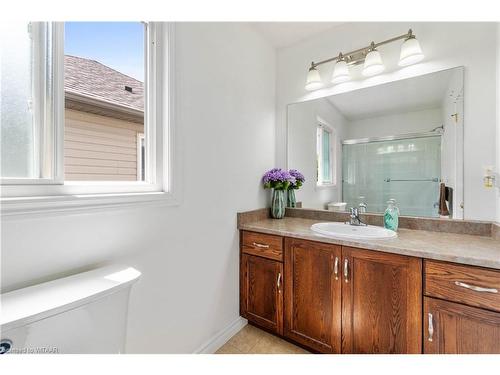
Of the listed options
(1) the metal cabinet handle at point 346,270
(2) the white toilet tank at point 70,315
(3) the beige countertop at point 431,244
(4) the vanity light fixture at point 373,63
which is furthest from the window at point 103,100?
(4) the vanity light fixture at point 373,63

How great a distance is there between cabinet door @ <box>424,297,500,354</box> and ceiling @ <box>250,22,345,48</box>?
6.72 feet

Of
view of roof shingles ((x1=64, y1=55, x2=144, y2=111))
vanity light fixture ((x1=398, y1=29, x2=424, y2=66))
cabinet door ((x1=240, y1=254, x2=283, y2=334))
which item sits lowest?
cabinet door ((x1=240, y1=254, x2=283, y2=334))

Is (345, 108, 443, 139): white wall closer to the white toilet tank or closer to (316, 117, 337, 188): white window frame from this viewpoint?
(316, 117, 337, 188): white window frame

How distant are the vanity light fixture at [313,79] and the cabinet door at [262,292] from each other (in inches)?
59.0

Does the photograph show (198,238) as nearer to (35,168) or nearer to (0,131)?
(35,168)

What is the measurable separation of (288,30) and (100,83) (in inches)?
62.5

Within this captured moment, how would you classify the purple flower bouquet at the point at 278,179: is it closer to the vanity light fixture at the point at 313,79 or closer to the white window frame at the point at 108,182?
the vanity light fixture at the point at 313,79

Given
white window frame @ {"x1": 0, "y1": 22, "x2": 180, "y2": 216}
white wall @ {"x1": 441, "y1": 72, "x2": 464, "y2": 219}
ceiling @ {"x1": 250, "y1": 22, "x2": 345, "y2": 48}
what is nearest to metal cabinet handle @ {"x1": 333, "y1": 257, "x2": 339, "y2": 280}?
white wall @ {"x1": 441, "y1": 72, "x2": 464, "y2": 219}

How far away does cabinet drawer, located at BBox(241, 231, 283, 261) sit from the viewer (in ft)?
5.13

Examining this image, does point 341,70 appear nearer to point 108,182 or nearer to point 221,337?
point 108,182

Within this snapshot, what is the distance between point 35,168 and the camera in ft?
2.85

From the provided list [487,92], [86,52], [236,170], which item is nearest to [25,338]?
[86,52]

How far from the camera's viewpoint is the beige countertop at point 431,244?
994mm

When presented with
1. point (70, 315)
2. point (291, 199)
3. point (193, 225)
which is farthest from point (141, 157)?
point (291, 199)
